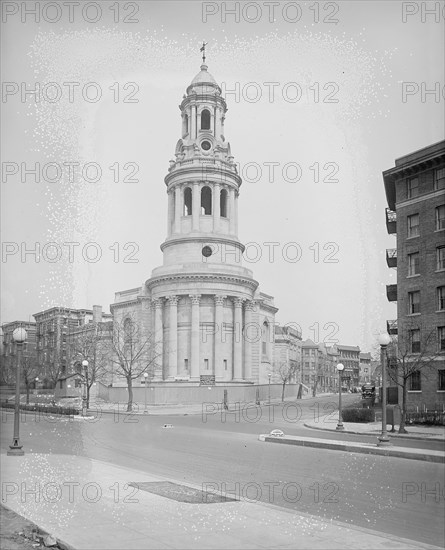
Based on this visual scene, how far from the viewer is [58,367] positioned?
1856 cm

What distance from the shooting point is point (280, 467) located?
41.3 feet

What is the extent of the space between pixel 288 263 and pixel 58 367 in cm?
1140

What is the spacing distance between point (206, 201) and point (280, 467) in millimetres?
5361

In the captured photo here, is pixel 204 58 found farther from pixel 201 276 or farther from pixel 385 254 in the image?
pixel 201 276

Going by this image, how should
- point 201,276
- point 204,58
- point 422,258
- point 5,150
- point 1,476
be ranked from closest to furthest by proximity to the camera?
point 422,258 → point 204,58 → point 5,150 → point 1,476 → point 201,276

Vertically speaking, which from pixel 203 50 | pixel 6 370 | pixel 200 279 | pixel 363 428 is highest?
pixel 203 50

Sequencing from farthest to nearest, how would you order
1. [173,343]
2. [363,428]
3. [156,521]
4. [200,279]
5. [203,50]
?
[363,428], [200,279], [173,343], [203,50], [156,521]

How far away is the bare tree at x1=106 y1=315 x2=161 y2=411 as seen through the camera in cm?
1007

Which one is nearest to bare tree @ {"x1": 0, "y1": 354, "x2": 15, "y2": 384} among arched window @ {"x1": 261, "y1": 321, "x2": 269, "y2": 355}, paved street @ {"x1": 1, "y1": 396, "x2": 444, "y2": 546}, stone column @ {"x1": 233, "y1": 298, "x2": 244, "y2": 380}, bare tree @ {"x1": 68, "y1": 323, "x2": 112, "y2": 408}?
bare tree @ {"x1": 68, "y1": 323, "x2": 112, "y2": 408}

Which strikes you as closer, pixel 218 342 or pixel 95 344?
pixel 218 342

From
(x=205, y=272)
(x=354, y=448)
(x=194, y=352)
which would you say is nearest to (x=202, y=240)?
(x=205, y=272)

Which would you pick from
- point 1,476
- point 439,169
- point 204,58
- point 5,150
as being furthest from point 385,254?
point 1,476

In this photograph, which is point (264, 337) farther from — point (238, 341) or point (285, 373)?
point (285, 373)

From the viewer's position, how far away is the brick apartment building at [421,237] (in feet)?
27.4
